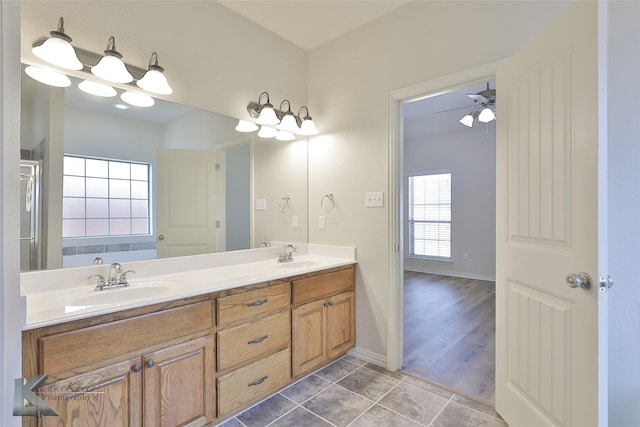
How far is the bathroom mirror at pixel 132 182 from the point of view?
152 centimetres

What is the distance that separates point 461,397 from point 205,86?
8.98ft

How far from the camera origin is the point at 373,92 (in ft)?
8.03

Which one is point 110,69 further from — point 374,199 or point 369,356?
point 369,356

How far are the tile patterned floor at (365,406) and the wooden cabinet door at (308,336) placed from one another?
141mm

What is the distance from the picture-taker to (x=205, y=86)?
2.16m

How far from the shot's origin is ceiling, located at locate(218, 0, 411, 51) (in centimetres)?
225

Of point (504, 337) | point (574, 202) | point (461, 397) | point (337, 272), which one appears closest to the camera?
point (574, 202)

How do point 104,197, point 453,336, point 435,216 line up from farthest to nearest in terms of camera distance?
point 435,216, point 453,336, point 104,197

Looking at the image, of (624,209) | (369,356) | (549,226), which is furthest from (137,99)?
(624,209)

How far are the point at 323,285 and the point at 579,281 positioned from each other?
1501 mm

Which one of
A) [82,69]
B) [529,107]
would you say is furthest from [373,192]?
[82,69]

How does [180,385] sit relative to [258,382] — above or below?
above

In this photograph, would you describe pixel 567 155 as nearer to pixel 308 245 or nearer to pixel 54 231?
pixel 308 245

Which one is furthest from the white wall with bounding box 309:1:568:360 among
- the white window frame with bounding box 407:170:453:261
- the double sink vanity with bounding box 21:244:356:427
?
the white window frame with bounding box 407:170:453:261
